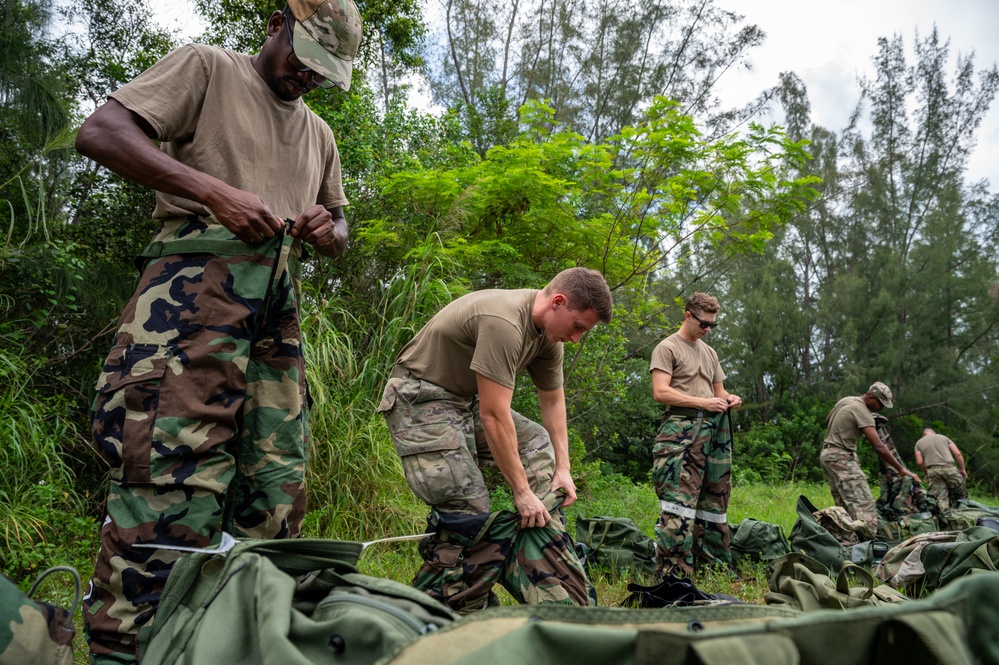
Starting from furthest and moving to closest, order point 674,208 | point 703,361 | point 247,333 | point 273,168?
point 674,208 → point 703,361 → point 273,168 → point 247,333

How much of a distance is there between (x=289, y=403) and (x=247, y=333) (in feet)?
0.84

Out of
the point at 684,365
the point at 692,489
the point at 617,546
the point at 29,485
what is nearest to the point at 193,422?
the point at 29,485

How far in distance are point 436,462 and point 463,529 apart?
0.97 feet

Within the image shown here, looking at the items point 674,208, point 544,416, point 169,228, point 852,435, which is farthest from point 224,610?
point 852,435

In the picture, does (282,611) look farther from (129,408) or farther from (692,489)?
(692,489)

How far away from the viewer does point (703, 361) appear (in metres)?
5.53

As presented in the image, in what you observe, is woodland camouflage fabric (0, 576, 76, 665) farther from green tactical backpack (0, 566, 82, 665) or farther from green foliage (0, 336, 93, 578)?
green foliage (0, 336, 93, 578)

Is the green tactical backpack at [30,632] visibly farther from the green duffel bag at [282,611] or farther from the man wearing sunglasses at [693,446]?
the man wearing sunglasses at [693,446]

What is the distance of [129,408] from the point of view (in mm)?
1877

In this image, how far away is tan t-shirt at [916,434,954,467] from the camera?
10.2m

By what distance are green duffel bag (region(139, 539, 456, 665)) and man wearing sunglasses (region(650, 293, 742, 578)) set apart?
395cm

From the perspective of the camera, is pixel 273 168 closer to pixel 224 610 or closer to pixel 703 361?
pixel 224 610

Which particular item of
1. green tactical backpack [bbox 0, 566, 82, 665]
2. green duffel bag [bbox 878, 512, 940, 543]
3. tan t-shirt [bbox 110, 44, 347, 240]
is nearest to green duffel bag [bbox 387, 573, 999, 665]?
green tactical backpack [bbox 0, 566, 82, 665]

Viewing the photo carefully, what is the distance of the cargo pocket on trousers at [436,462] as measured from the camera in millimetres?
3051
